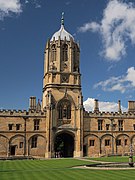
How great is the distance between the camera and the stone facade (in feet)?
152

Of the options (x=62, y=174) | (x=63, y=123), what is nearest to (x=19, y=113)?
(x=63, y=123)

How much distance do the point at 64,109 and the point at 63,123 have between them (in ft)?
8.12

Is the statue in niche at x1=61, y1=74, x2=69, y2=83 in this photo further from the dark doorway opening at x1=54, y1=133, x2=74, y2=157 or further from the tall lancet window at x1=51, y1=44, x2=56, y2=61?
the dark doorway opening at x1=54, y1=133, x2=74, y2=157

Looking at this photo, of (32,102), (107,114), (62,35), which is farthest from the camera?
(32,102)

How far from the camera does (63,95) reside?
163ft

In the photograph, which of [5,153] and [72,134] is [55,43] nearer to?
[72,134]

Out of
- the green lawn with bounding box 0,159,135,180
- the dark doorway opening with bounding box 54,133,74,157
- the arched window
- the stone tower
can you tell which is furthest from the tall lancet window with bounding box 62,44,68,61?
the green lawn with bounding box 0,159,135,180

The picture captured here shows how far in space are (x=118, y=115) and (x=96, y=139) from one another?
6.25 m

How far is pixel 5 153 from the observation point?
45.4 metres

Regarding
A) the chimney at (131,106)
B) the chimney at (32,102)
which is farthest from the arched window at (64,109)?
the chimney at (131,106)

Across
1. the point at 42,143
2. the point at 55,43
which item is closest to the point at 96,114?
the point at 42,143

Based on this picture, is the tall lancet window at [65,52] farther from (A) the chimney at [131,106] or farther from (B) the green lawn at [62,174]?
(B) the green lawn at [62,174]

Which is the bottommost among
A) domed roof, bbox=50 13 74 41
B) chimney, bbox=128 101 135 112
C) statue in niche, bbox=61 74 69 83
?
chimney, bbox=128 101 135 112

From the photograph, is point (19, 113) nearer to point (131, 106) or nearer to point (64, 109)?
point (64, 109)
